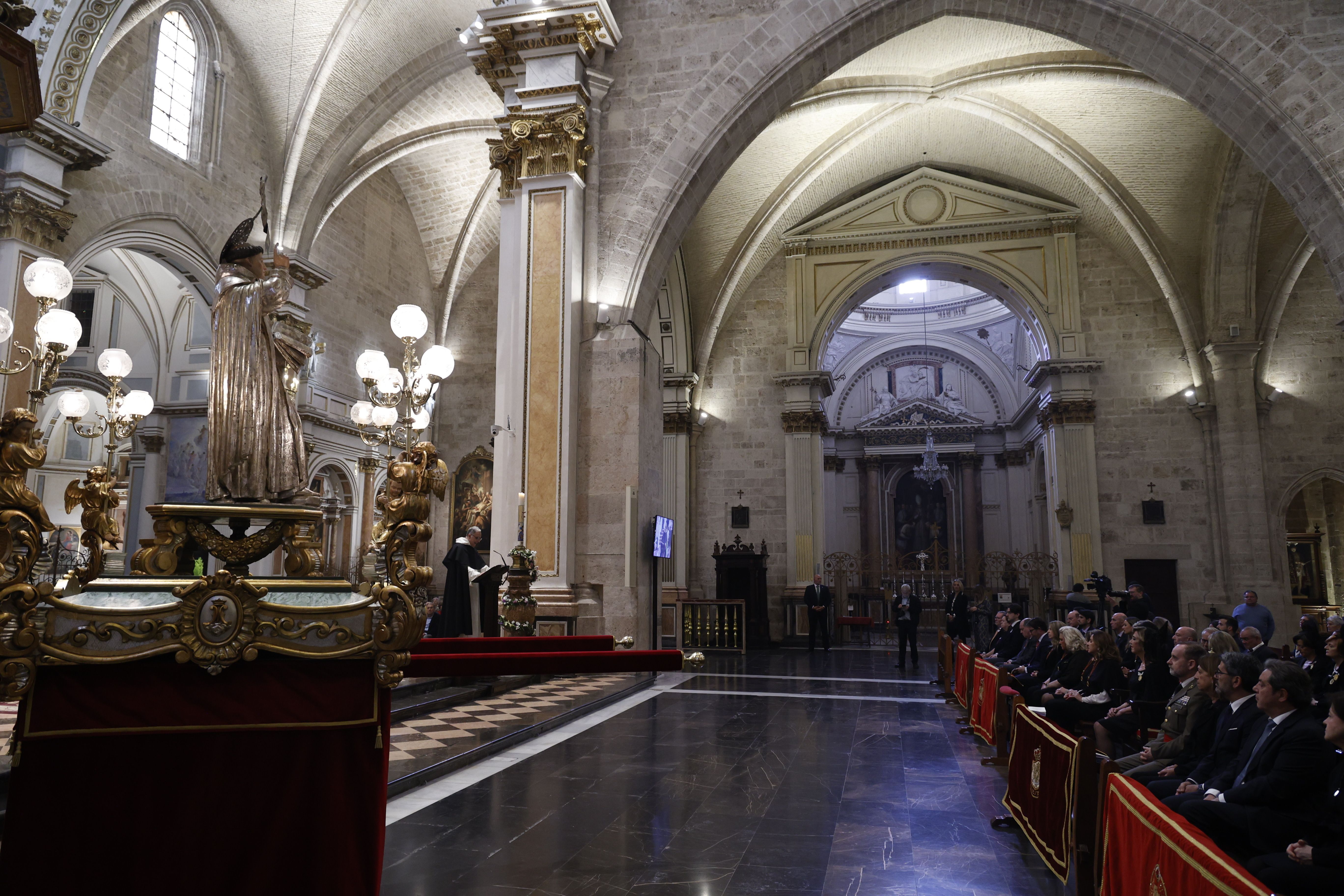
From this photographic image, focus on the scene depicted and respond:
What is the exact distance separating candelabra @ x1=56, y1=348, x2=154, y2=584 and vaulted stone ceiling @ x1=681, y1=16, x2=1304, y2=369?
34.4 feet

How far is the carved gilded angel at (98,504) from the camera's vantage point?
3166mm

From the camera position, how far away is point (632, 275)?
1014cm

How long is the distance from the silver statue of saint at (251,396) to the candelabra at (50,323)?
4.40 m

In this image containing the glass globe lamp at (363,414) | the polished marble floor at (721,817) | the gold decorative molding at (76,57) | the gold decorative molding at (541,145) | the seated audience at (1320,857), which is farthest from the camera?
the gold decorative molding at (76,57)

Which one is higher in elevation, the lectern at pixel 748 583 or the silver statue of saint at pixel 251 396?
the silver statue of saint at pixel 251 396

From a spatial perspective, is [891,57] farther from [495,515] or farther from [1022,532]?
[1022,532]

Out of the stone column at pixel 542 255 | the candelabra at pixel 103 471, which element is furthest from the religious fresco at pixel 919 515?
the candelabra at pixel 103 471

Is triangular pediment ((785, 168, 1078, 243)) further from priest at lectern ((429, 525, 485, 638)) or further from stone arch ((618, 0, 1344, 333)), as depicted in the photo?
priest at lectern ((429, 525, 485, 638))

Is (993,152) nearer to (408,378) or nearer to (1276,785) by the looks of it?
(408,378)

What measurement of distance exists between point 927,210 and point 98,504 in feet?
60.1

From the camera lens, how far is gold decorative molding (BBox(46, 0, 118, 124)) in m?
10.5

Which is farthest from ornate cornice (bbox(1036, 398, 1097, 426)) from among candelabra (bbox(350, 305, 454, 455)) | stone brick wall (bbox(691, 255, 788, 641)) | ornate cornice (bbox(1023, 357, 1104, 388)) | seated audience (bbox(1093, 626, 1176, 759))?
candelabra (bbox(350, 305, 454, 455))

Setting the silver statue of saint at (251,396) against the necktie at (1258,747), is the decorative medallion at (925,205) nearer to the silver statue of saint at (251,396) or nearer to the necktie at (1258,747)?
the necktie at (1258,747)

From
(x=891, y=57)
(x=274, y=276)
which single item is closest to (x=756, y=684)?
(x=274, y=276)
